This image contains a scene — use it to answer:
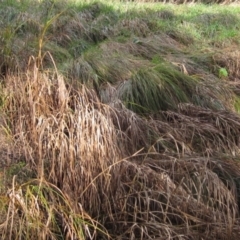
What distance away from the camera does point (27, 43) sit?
491 centimetres

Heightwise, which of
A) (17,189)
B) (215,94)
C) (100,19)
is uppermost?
(17,189)

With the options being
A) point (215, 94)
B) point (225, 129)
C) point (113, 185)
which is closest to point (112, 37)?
point (215, 94)

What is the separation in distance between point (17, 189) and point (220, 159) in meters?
1.35

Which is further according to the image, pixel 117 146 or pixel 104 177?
pixel 117 146

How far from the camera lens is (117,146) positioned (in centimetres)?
331

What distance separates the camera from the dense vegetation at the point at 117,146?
2.89 meters

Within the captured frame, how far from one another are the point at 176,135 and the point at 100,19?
3.55 metres

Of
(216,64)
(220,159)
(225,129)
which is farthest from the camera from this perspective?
(216,64)

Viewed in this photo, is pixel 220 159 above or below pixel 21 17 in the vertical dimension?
above

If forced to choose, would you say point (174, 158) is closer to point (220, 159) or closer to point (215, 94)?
point (220, 159)

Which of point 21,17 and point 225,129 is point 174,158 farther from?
point 21,17

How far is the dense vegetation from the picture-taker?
2.89m

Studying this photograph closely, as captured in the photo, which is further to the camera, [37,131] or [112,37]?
[112,37]

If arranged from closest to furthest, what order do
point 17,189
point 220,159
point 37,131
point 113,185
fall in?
point 17,189 → point 113,185 → point 37,131 → point 220,159
